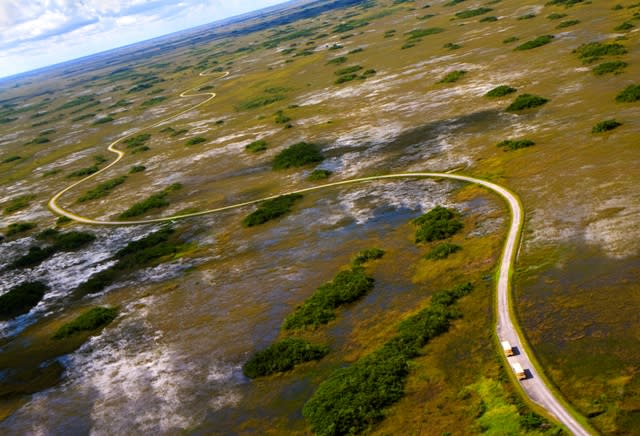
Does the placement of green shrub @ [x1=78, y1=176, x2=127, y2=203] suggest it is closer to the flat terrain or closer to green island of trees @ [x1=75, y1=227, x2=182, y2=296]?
the flat terrain

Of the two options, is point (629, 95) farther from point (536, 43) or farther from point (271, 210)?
point (536, 43)

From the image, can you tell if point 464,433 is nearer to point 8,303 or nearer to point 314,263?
point 314,263

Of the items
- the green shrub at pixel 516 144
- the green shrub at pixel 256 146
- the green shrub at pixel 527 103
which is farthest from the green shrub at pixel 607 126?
the green shrub at pixel 256 146

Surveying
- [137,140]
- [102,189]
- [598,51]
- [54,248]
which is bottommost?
[54,248]

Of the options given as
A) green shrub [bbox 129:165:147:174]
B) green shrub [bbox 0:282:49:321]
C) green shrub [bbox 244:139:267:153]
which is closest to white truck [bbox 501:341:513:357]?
green shrub [bbox 0:282:49:321]

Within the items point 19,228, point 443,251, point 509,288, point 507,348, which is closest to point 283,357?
point 507,348

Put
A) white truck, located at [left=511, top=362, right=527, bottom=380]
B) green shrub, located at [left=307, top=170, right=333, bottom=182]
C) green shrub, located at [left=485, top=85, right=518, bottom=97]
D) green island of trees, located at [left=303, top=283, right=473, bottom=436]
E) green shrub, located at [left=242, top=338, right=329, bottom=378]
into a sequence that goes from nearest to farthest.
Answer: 1. white truck, located at [left=511, top=362, right=527, bottom=380]
2. green island of trees, located at [left=303, top=283, right=473, bottom=436]
3. green shrub, located at [left=242, top=338, right=329, bottom=378]
4. green shrub, located at [left=307, top=170, right=333, bottom=182]
5. green shrub, located at [left=485, top=85, right=518, bottom=97]

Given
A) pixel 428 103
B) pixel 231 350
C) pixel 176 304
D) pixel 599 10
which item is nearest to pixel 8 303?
pixel 176 304
